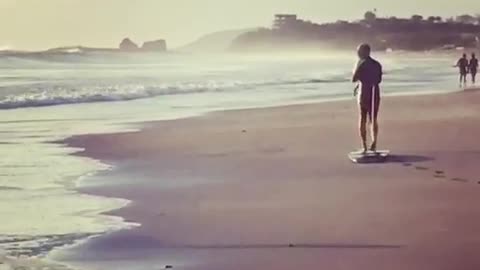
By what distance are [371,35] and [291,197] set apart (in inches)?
2581

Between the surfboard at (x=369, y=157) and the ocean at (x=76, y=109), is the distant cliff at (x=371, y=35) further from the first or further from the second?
the surfboard at (x=369, y=157)

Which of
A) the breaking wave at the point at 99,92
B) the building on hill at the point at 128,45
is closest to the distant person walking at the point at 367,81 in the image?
the breaking wave at the point at 99,92

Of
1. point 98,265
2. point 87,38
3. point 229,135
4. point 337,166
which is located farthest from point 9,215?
point 87,38

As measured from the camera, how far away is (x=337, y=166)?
11922 mm

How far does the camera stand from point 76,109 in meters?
26.2

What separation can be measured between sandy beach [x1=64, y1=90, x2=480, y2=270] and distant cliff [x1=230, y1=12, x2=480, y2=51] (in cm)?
5494

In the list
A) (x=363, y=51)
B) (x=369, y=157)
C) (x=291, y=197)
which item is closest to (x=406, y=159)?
(x=369, y=157)

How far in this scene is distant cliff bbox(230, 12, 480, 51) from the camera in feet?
236

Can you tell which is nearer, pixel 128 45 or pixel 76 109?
pixel 76 109

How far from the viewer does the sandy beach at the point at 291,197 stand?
720 centimetres

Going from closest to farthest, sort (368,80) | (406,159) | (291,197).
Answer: (291,197) → (368,80) → (406,159)

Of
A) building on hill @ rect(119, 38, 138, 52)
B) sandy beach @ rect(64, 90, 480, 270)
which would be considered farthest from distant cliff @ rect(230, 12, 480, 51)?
sandy beach @ rect(64, 90, 480, 270)

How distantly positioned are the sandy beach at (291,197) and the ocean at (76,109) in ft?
1.22

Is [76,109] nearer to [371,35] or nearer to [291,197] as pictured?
[291,197]
